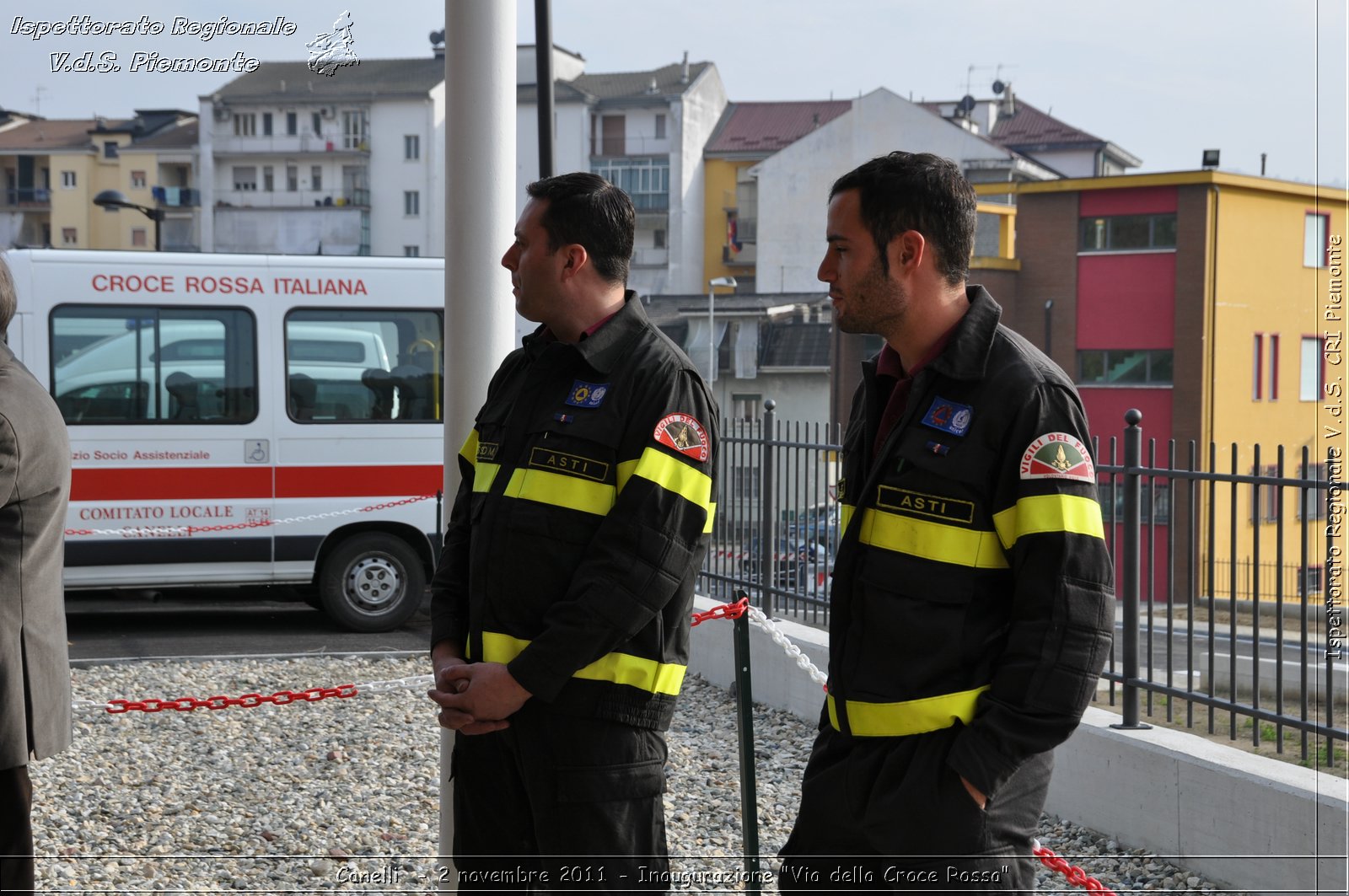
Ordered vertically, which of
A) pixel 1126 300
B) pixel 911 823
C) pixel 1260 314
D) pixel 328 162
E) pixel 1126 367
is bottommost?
pixel 911 823

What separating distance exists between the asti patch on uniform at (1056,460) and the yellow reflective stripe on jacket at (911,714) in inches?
15.8

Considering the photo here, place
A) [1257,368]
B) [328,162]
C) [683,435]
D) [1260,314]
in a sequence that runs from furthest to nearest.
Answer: [328,162], [1260,314], [1257,368], [683,435]

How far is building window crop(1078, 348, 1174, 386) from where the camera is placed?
52.6 meters

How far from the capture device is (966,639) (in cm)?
247

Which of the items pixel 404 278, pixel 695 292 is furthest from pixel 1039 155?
pixel 404 278

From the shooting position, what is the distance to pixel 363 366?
11328mm

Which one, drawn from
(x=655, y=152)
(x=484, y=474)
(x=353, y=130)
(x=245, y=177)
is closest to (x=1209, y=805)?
(x=484, y=474)

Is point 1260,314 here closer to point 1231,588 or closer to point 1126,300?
point 1126,300

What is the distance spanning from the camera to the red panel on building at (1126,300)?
5225 cm

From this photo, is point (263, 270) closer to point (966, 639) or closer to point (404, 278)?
point (404, 278)

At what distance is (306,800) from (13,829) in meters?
2.74

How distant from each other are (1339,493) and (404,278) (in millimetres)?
8150

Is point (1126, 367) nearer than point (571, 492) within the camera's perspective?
No

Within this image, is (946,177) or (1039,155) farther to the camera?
(1039,155)
